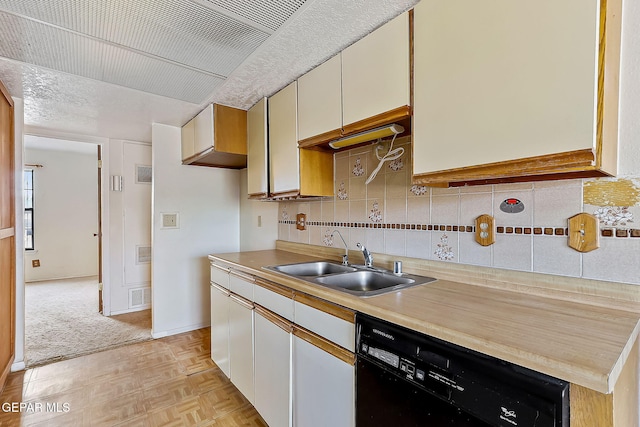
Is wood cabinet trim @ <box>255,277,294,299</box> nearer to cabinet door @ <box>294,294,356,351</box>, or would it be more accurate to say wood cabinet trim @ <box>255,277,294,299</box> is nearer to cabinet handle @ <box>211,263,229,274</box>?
cabinet door @ <box>294,294,356,351</box>

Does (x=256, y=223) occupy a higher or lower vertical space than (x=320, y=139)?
lower

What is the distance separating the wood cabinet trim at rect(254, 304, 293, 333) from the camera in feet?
5.01

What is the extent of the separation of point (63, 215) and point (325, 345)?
6.41m

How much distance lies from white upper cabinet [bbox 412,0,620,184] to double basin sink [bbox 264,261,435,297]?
53 cm

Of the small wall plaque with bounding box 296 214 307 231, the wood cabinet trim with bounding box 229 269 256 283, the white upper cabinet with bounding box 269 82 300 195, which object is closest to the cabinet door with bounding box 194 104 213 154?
the white upper cabinet with bounding box 269 82 300 195

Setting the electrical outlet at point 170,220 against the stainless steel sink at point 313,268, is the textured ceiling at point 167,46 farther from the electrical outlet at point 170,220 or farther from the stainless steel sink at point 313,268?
the stainless steel sink at point 313,268

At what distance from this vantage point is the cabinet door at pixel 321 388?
1.18 metres

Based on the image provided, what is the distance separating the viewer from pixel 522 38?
3.14ft

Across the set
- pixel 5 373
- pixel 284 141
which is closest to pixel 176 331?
pixel 5 373

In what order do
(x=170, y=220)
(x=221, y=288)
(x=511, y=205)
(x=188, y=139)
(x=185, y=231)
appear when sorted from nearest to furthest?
1. (x=511, y=205)
2. (x=221, y=288)
3. (x=188, y=139)
4. (x=170, y=220)
5. (x=185, y=231)

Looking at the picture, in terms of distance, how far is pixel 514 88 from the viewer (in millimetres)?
976

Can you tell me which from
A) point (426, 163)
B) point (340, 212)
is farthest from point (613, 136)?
point (340, 212)

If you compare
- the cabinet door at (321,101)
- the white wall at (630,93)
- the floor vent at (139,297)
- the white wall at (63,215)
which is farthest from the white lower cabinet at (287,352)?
the white wall at (63,215)

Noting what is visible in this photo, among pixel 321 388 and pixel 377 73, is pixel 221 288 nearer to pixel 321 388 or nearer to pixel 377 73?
pixel 321 388
